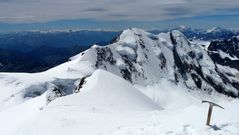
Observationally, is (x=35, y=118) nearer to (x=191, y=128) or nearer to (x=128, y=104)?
(x=128, y=104)

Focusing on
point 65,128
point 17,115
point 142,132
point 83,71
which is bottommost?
point 83,71

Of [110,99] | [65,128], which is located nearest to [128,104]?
[110,99]

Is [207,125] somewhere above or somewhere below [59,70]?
above

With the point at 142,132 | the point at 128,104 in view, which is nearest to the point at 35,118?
the point at 128,104

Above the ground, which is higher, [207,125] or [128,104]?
[207,125]

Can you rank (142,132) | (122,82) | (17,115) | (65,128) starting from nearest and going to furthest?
(142,132)
(65,128)
(17,115)
(122,82)

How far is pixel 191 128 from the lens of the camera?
2538cm

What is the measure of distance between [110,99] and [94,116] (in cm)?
1487

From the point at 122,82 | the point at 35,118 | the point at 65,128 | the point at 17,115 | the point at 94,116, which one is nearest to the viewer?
the point at 65,128

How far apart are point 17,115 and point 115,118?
18644mm

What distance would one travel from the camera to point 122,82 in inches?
2571

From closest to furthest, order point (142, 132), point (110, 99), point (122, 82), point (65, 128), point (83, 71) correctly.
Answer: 1. point (142, 132)
2. point (65, 128)
3. point (110, 99)
4. point (122, 82)
5. point (83, 71)

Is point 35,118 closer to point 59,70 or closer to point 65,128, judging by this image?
point 65,128

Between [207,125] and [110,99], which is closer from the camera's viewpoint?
[207,125]
